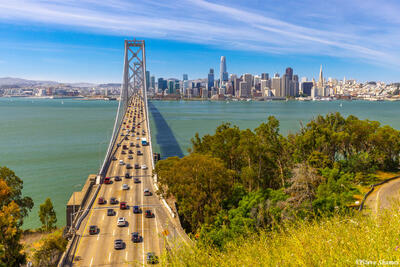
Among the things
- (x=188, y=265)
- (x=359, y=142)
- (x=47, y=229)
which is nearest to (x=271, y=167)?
(x=359, y=142)

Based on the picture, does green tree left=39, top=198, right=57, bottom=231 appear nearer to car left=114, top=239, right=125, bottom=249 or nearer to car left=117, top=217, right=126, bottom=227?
car left=117, top=217, right=126, bottom=227

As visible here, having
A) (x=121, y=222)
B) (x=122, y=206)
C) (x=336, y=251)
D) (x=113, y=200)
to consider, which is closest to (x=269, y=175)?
(x=122, y=206)

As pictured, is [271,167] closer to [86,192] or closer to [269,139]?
[269,139]

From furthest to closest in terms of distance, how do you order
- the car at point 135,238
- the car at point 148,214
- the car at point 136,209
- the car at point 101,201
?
1. the car at point 101,201
2. the car at point 136,209
3. the car at point 148,214
4. the car at point 135,238

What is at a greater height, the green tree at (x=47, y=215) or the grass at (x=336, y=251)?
the grass at (x=336, y=251)

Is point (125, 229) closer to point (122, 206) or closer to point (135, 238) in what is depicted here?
point (135, 238)

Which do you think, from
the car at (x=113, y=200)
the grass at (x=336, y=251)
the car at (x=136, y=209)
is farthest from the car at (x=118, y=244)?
the grass at (x=336, y=251)

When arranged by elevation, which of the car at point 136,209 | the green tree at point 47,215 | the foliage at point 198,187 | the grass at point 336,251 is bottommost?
the green tree at point 47,215

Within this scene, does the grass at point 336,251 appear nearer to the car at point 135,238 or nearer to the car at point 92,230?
the car at point 135,238

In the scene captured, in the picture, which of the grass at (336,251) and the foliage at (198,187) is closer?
the grass at (336,251)
